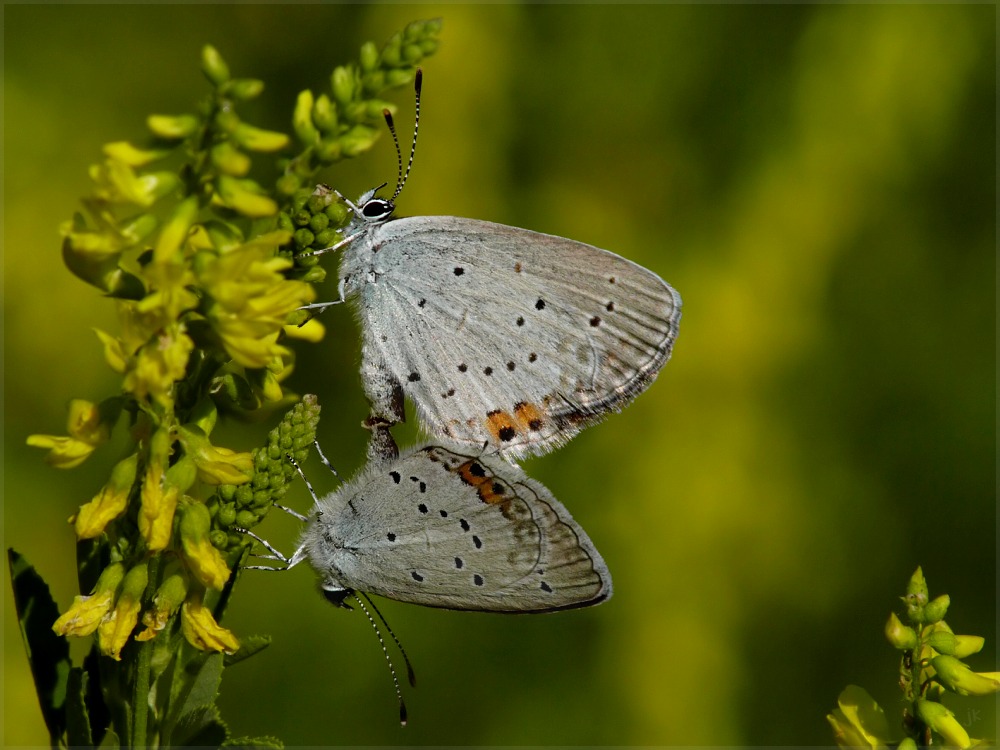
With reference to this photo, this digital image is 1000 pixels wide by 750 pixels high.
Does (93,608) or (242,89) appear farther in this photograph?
(93,608)

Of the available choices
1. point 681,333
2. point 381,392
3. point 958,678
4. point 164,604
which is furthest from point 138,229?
point 681,333

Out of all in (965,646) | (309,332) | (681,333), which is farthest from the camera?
(681,333)

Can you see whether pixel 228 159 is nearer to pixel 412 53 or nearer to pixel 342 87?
pixel 342 87

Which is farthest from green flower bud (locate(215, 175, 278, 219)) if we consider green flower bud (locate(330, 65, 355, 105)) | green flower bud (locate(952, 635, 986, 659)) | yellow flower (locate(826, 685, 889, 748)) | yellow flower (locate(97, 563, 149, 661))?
green flower bud (locate(952, 635, 986, 659))

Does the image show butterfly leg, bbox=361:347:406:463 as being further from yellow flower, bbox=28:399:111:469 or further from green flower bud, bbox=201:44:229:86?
green flower bud, bbox=201:44:229:86

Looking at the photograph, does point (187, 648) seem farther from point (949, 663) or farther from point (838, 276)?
point (838, 276)

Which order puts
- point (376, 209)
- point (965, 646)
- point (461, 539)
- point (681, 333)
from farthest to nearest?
point (681, 333) < point (376, 209) < point (461, 539) < point (965, 646)
